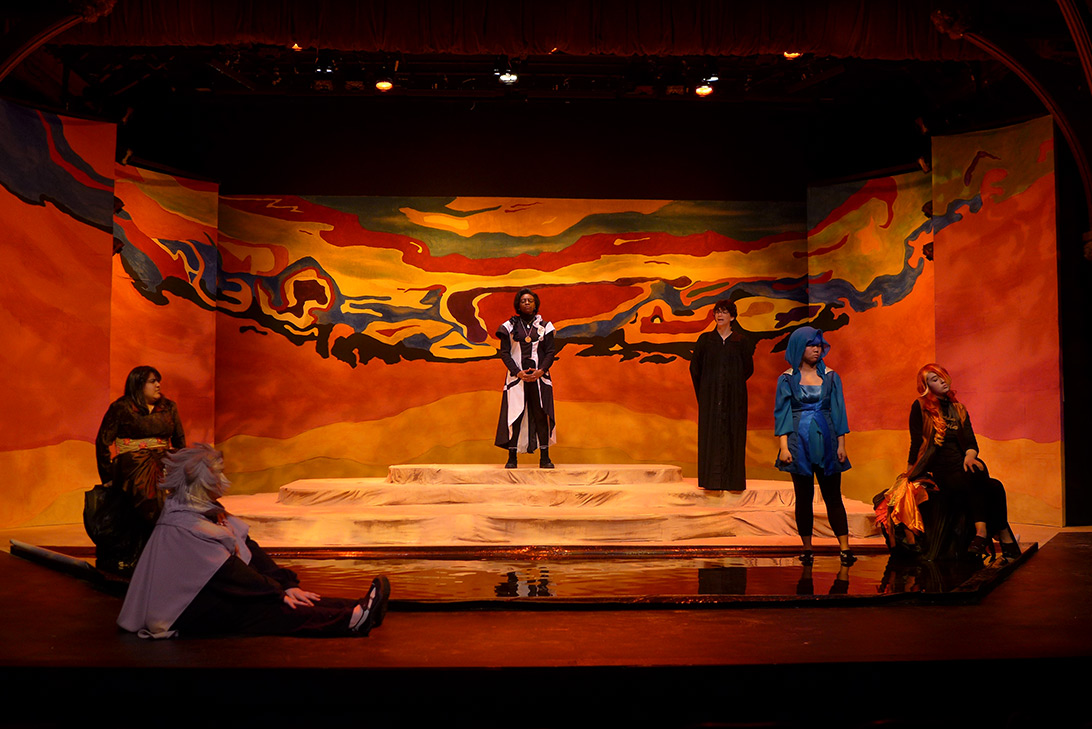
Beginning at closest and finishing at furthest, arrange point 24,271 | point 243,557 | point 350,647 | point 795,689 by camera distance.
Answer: point 795,689
point 350,647
point 243,557
point 24,271

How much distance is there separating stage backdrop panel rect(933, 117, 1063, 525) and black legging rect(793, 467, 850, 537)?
3.19m

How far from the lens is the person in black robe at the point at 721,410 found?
738cm

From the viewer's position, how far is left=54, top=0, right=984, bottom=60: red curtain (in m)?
6.33

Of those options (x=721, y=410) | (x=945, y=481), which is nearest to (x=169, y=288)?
(x=721, y=410)

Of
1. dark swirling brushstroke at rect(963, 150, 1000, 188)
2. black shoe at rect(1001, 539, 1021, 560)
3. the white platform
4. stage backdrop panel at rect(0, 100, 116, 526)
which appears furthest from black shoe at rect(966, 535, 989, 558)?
stage backdrop panel at rect(0, 100, 116, 526)

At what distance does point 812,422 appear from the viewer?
5516 millimetres

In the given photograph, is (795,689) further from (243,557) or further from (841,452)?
(841,452)

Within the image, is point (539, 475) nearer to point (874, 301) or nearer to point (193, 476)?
point (874, 301)

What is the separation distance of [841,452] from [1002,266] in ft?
12.6

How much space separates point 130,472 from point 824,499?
13.1 ft

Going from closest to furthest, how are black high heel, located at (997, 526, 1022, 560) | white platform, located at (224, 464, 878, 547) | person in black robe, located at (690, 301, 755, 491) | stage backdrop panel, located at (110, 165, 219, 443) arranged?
black high heel, located at (997, 526, 1022, 560) → white platform, located at (224, 464, 878, 547) → person in black robe, located at (690, 301, 755, 491) → stage backdrop panel, located at (110, 165, 219, 443)

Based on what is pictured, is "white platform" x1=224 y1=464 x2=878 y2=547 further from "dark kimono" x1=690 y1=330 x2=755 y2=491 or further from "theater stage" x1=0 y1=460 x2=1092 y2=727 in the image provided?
"theater stage" x1=0 y1=460 x2=1092 y2=727

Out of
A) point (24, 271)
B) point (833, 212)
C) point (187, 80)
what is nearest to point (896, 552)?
point (833, 212)

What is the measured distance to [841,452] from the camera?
18.0 ft
